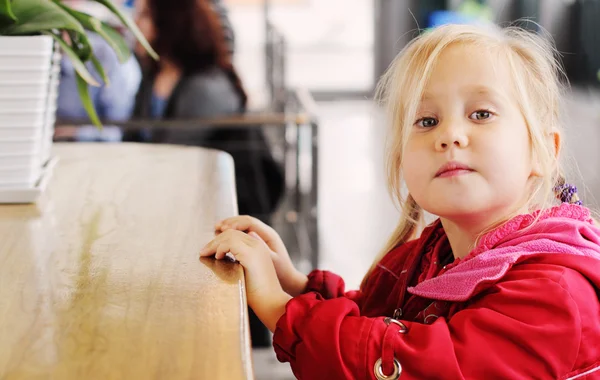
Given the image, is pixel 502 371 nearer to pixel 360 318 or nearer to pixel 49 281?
pixel 360 318

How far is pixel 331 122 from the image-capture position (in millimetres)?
7043

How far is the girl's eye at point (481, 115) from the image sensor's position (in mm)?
1054

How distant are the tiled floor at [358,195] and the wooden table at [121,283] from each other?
1.52 metres

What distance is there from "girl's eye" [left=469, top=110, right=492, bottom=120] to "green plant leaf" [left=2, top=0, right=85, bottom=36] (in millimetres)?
579

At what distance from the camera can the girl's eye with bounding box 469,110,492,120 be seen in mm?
1054

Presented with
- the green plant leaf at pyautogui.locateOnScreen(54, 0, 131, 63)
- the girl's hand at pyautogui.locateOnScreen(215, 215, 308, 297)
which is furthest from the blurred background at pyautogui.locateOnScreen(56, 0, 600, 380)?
the green plant leaf at pyautogui.locateOnScreen(54, 0, 131, 63)

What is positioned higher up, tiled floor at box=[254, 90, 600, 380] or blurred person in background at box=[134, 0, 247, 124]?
blurred person in background at box=[134, 0, 247, 124]

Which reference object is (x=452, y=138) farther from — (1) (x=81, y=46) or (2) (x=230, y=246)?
(1) (x=81, y=46)

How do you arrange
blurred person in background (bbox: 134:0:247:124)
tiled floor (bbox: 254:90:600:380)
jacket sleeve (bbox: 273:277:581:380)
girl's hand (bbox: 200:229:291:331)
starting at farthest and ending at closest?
blurred person in background (bbox: 134:0:247:124)
tiled floor (bbox: 254:90:600:380)
girl's hand (bbox: 200:229:291:331)
jacket sleeve (bbox: 273:277:581:380)

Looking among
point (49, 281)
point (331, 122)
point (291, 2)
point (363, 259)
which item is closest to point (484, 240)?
point (49, 281)

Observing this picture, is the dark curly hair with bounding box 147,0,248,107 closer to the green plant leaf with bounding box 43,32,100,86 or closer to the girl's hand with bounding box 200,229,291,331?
the green plant leaf with bounding box 43,32,100,86

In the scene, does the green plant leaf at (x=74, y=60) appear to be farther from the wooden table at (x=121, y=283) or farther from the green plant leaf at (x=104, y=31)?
the wooden table at (x=121, y=283)

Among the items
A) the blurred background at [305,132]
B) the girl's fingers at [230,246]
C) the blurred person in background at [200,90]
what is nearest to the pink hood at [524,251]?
the girl's fingers at [230,246]

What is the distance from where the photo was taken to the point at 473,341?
2.91ft
